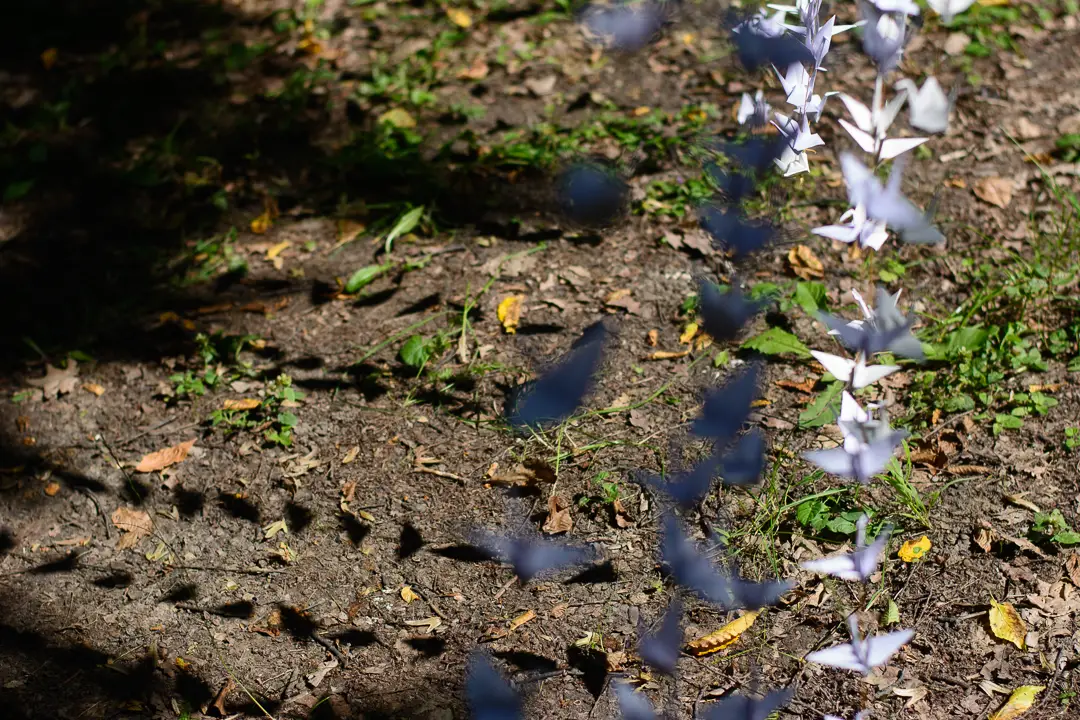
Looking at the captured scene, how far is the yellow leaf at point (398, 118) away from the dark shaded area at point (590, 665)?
2.55m

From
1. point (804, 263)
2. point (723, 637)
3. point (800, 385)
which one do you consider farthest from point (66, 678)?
point (804, 263)

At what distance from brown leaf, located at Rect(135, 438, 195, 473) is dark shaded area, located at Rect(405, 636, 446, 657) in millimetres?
1061

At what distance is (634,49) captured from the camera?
4195 mm

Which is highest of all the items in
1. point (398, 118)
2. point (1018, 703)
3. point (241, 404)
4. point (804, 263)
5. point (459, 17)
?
point (459, 17)

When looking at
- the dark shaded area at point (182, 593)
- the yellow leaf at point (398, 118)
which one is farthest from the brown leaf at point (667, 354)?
the yellow leaf at point (398, 118)

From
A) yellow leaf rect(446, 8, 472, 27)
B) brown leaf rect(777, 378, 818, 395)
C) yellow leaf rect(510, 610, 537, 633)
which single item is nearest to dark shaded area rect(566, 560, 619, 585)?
yellow leaf rect(510, 610, 537, 633)

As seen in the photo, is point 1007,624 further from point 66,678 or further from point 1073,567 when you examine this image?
point 66,678

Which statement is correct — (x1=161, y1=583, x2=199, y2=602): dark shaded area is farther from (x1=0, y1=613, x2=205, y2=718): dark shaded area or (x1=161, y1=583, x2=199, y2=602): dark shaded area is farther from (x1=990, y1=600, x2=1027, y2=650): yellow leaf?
(x1=990, y1=600, x2=1027, y2=650): yellow leaf

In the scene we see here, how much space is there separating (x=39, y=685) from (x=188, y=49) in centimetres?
338

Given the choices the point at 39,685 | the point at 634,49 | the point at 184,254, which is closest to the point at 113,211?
the point at 184,254

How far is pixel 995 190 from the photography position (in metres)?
3.32

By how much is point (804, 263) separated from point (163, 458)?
2.24m

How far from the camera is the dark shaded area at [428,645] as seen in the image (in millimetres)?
2229

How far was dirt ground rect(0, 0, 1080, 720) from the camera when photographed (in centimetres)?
221
